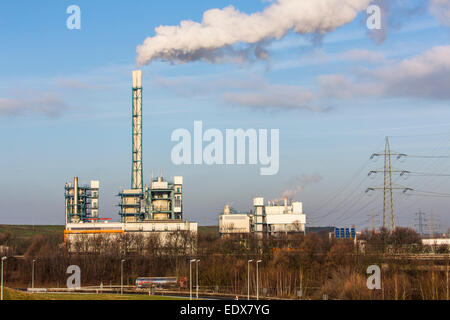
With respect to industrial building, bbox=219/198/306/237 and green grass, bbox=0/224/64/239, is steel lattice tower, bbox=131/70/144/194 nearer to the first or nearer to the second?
industrial building, bbox=219/198/306/237

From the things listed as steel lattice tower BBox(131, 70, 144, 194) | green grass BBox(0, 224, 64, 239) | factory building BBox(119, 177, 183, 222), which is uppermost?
steel lattice tower BBox(131, 70, 144, 194)

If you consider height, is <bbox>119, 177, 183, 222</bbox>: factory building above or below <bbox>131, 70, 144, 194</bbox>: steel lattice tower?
below

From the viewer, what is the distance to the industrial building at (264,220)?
11062 centimetres

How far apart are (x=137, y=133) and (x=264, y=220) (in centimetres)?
2869

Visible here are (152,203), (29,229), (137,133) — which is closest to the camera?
(137,133)

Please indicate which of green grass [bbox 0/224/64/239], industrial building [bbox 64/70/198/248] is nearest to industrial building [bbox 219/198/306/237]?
industrial building [bbox 64/70/198/248]

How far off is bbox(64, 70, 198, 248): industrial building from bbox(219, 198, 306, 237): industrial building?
352 inches

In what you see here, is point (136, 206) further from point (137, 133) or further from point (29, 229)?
point (29, 229)

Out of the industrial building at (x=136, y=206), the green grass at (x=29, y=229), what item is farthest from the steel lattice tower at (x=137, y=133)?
the green grass at (x=29, y=229)

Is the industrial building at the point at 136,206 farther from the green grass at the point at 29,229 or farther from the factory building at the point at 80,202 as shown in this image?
the green grass at the point at 29,229

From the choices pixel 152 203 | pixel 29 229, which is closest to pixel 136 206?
pixel 152 203

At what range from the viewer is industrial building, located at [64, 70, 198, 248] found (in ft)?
339

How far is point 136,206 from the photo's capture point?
106 meters
